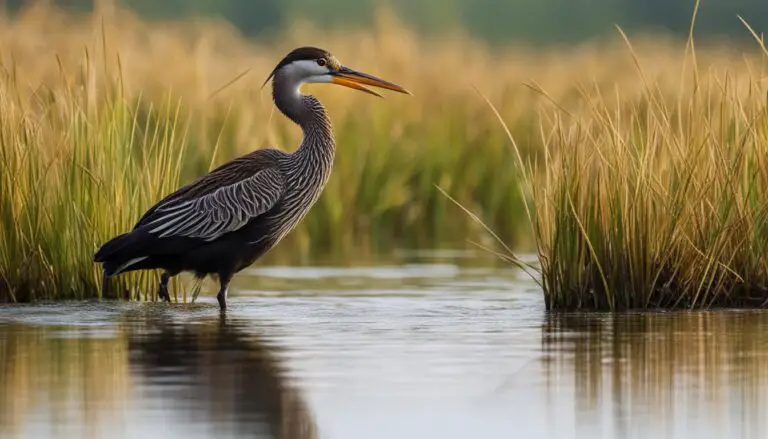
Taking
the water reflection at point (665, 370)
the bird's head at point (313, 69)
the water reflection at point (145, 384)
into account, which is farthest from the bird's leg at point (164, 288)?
the water reflection at point (665, 370)

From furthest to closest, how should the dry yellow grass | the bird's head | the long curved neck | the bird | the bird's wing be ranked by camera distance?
the bird's head
the long curved neck
the dry yellow grass
the bird's wing
the bird

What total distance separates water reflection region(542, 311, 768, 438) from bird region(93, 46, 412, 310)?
2215 millimetres

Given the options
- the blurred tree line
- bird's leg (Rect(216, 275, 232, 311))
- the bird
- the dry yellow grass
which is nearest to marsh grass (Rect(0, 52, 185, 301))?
the dry yellow grass

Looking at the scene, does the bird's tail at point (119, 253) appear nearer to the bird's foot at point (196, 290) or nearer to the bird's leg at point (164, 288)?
the bird's leg at point (164, 288)

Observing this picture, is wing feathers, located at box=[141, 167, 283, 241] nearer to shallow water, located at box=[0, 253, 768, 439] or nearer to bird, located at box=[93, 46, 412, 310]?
bird, located at box=[93, 46, 412, 310]

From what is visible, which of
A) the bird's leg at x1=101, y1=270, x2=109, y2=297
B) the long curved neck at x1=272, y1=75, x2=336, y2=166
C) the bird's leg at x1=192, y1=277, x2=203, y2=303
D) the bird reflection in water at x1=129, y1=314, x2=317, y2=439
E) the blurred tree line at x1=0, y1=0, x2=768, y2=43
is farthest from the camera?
the blurred tree line at x1=0, y1=0, x2=768, y2=43

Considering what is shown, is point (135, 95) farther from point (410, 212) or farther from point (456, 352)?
point (456, 352)

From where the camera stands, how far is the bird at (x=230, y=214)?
11234 mm

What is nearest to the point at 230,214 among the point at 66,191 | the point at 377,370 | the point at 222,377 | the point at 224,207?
the point at 224,207

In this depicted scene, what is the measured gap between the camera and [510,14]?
69.1 meters

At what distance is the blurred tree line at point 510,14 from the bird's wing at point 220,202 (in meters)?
51.5

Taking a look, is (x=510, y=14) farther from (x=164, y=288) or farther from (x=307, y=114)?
(x=164, y=288)

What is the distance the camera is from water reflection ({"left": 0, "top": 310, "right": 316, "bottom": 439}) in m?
6.75

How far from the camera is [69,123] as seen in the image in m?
12.0
